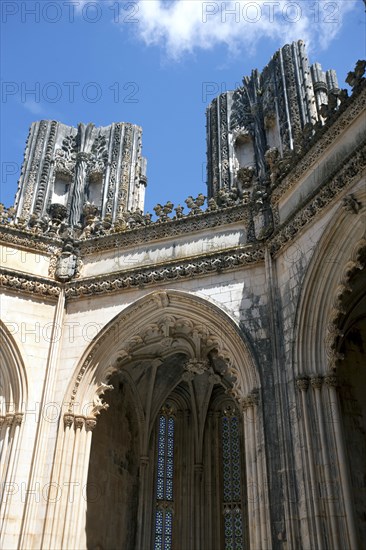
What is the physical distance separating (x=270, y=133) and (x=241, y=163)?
1.21m

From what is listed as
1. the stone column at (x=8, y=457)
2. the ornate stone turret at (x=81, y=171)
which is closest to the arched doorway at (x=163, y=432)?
the stone column at (x=8, y=457)

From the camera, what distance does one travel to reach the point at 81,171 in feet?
67.0

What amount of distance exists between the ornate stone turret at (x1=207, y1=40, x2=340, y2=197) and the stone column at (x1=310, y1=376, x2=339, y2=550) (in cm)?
818

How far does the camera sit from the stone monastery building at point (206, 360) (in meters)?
10.0

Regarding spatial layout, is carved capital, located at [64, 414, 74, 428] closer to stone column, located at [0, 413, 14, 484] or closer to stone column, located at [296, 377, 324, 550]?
stone column, located at [0, 413, 14, 484]

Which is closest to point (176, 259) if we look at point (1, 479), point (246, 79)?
point (1, 479)

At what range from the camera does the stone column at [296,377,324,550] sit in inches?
347

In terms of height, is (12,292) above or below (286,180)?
below

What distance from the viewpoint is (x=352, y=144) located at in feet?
34.5

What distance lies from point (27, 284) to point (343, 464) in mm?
7558

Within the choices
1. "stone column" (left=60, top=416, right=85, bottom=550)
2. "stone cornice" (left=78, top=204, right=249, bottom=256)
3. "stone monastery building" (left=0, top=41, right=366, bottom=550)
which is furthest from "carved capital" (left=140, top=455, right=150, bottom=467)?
"stone cornice" (left=78, top=204, right=249, bottom=256)

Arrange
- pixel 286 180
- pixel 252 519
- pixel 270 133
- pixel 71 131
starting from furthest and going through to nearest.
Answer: pixel 71 131 < pixel 270 133 < pixel 286 180 < pixel 252 519

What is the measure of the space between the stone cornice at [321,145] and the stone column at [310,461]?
402cm

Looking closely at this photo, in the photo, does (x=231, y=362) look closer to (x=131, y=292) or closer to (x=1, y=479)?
(x=131, y=292)
